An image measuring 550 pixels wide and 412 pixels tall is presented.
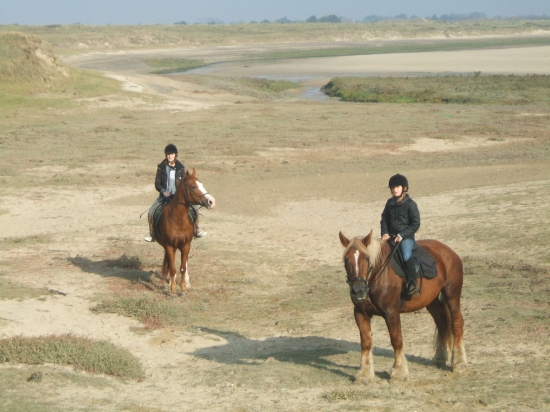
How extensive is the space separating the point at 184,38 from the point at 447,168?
118m

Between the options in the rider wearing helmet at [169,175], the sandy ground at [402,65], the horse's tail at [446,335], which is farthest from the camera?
the sandy ground at [402,65]

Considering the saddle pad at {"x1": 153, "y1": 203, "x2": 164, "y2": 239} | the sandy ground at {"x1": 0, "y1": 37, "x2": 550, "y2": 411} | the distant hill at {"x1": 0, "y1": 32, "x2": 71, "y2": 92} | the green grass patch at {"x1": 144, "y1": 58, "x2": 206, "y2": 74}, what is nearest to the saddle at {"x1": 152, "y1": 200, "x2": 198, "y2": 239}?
the saddle pad at {"x1": 153, "y1": 203, "x2": 164, "y2": 239}

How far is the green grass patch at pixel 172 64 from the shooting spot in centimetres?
7619

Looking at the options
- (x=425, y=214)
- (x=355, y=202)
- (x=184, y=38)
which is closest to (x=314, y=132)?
(x=355, y=202)

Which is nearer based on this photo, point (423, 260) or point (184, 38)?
point (423, 260)

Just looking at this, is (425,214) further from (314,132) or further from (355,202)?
(314,132)

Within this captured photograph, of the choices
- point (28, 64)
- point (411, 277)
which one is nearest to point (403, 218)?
point (411, 277)

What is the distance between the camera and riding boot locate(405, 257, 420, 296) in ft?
26.1

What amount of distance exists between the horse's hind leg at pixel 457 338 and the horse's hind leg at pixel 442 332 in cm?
11

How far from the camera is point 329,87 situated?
185ft

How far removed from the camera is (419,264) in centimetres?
808

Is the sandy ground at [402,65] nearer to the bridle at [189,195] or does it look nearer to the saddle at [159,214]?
the saddle at [159,214]

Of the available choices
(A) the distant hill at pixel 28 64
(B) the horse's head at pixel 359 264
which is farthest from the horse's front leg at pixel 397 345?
(A) the distant hill at pixel 28 64

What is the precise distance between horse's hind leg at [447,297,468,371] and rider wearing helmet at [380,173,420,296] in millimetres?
726
